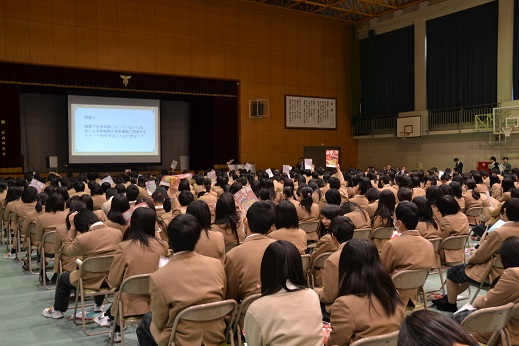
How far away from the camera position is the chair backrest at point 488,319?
8.97 feet

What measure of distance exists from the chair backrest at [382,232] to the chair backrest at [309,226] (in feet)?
3.32

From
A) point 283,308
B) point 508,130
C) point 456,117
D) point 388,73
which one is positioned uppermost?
point 388,73

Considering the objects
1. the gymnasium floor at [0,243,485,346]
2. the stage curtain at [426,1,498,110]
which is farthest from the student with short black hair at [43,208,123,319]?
the stage curtain at [426,1,498,110]

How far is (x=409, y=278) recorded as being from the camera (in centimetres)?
379

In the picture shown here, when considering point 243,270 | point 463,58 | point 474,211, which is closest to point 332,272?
point 243,270

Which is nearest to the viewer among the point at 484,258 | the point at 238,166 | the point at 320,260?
the point at 484,258

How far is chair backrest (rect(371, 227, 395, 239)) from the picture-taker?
19.1 ft

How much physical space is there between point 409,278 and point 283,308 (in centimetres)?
176

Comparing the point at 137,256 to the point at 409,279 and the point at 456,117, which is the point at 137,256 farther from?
the point at 456,117

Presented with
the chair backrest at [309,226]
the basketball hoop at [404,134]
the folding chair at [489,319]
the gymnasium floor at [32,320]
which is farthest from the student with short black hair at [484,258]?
the basketball hoop at [404,134]

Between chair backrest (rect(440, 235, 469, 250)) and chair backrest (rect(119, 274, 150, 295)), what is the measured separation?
3.43 meters

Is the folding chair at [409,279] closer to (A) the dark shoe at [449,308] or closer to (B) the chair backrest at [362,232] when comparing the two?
(A) the dark shoe at [449,308]

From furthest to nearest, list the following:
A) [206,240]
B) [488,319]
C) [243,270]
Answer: [206,240], [243,270], [488,319]

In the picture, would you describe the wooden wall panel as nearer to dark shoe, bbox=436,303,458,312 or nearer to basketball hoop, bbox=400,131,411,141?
basketball hoop, bbox=400,131,411,141
